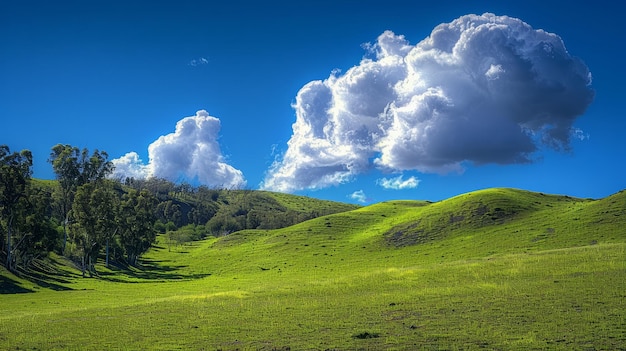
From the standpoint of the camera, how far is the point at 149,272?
411 ft

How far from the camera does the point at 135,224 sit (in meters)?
134

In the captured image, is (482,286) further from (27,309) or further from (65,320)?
(27,309)

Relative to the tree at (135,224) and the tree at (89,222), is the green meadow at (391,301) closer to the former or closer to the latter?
the tree at (89,222)

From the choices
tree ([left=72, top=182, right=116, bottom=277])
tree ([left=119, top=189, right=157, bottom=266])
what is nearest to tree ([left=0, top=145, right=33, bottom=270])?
tree ([left=72, top=182, right=116, bottom=277])

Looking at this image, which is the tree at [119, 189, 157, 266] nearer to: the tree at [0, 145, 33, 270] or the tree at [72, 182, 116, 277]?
the tree at [72, 182, 116, 277]

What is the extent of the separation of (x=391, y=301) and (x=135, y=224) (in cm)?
10412

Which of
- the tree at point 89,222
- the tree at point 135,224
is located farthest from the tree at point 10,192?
the tree at point 135,224

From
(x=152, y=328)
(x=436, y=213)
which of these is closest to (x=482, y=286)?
(x=152, y=328)

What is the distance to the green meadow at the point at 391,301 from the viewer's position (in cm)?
3256

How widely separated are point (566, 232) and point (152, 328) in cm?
8313

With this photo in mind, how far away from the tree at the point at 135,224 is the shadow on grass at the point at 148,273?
510cm

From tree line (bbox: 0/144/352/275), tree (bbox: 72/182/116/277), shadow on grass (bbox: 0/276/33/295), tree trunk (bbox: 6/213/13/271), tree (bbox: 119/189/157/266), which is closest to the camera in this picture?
shadow on grass (bbox: 0/276/33/295)

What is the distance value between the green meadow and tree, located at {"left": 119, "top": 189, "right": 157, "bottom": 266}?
16.6 m

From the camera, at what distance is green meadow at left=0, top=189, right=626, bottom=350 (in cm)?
3256
